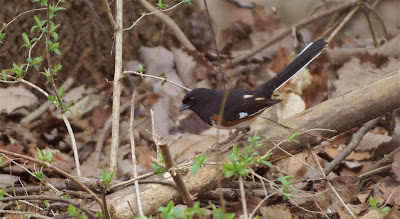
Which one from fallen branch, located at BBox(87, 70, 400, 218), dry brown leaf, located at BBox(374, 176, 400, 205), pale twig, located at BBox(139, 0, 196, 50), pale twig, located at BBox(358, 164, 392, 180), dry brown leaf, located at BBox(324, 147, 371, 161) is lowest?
dry brown leaf, located at BBox(374, 176, 400, 205)

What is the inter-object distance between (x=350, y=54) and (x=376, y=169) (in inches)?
92.0

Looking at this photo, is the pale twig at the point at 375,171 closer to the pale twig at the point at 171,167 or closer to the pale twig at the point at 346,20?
the pale twig at the point at 171,167

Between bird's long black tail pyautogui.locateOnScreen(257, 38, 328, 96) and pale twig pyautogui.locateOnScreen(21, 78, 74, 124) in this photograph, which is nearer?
bird's long black tail pyautogui.locateOnScreen(257, 38, 328, 96)

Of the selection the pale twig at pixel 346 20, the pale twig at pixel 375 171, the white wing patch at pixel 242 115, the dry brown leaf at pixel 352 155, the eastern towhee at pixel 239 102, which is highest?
the pale twig at pixel 346 20

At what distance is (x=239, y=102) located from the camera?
147 inches

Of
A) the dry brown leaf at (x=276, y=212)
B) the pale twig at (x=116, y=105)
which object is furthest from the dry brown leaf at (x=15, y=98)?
the dry brown leaf at (x=276, y=212)

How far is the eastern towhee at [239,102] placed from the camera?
3.65 metres

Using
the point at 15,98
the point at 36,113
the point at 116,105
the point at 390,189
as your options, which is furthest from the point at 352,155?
the point at 15,98

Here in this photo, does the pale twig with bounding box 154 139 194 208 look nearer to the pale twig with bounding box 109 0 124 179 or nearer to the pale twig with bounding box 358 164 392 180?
the pale twig with bounding box 109 0 124 179

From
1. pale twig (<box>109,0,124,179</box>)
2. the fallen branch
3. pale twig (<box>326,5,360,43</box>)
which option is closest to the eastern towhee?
the fallen branch

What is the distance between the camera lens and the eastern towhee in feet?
12.0

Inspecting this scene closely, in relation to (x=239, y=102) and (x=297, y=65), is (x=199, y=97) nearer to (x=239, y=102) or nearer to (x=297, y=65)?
(x=239, y=102)

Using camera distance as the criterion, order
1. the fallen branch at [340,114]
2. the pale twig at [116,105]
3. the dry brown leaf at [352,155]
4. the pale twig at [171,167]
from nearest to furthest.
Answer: the pale twig at [171,167] → the pale twig at [116,105] → the fallen branch at [340,114] → the dry brown leaf at [352,155]

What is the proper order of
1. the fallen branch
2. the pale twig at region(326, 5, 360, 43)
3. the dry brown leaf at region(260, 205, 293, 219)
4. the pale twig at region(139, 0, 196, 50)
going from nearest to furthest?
the dry brown leaf at region(260, 205, 293, 219)
the fallen branch
the pale twig at region(139, 0, 196, 50)
the pale twig at region(326, 5, 360, 43)
